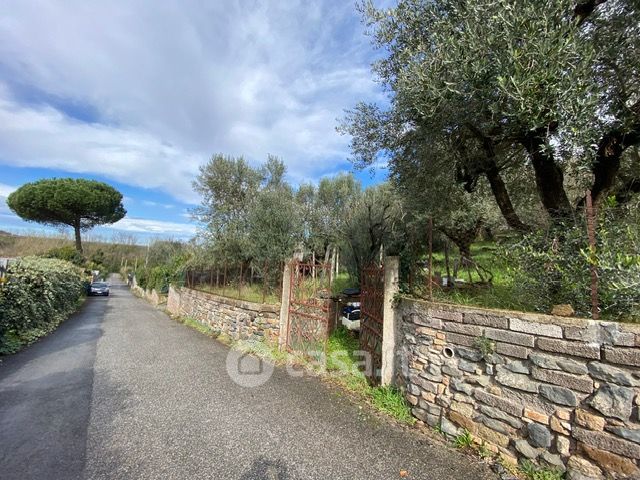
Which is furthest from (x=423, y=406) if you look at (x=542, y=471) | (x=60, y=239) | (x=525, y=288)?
(x=60, y=239)

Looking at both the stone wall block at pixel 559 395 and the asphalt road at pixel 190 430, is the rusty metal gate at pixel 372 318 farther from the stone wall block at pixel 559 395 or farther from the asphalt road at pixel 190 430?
the stone wall block at pixel 559 395

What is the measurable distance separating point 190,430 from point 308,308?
3.08 metres

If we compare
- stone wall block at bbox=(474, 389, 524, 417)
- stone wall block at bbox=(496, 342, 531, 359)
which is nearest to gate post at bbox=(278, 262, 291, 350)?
stone wall block at bbox=(474, 389, 524, 417)

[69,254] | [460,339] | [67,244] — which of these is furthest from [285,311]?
[67,244]

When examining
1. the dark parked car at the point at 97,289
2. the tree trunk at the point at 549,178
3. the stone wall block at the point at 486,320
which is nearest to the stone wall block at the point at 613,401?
the stone wall block at the point at 486,320

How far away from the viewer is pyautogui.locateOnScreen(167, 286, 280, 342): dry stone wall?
7298 millimetres

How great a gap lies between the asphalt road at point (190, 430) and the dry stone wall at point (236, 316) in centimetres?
151

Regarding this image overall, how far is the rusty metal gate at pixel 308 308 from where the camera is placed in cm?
614

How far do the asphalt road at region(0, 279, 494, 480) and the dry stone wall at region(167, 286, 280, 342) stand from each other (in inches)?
59.5

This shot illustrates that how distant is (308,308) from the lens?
6352mm

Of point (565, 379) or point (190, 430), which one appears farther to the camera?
point (190, 430)

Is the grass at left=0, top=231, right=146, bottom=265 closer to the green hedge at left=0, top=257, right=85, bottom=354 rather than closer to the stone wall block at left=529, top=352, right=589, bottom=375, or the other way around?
the green hedge at left=0, top=257, right=85, bottom=354

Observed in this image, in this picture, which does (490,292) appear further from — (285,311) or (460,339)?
(285,311)

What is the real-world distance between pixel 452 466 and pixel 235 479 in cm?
201
